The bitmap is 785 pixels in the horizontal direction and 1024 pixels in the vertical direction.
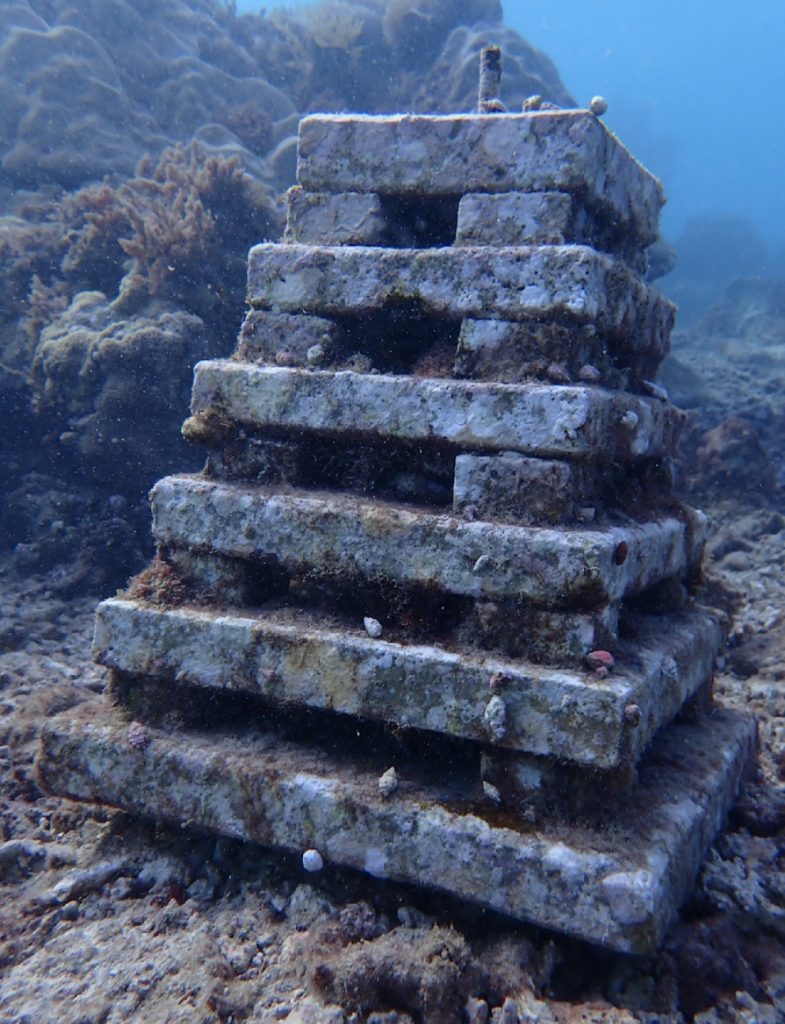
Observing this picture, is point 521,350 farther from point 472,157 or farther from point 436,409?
point 472,157

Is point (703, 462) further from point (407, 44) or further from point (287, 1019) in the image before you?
point (407, 44)

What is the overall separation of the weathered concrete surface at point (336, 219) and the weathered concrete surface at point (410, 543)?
3.88ft

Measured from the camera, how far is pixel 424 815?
2.63 meters

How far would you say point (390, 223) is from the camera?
11.5 ft

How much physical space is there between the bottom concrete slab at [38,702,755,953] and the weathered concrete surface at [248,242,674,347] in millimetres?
1804

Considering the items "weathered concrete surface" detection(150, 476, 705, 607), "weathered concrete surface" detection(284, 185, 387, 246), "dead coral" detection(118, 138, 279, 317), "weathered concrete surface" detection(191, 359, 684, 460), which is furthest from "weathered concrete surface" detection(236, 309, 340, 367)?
"dead coral" detection(118, 138, 279, 317)

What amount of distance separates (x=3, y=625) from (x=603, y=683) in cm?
476

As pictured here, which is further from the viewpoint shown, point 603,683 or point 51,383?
point 51,383

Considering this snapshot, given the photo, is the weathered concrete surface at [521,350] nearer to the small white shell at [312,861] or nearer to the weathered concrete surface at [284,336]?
the weathered concrete surface at [284,336]

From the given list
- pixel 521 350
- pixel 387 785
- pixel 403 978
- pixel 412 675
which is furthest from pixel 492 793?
pixel 521 350

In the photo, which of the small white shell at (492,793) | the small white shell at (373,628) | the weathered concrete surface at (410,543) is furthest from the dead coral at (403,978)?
the weathered concrete surface at (410,543)

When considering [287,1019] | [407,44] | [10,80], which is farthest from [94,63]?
[287,1019]

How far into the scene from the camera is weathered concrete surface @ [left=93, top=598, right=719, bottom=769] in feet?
8.29

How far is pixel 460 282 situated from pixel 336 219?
0.75 m
